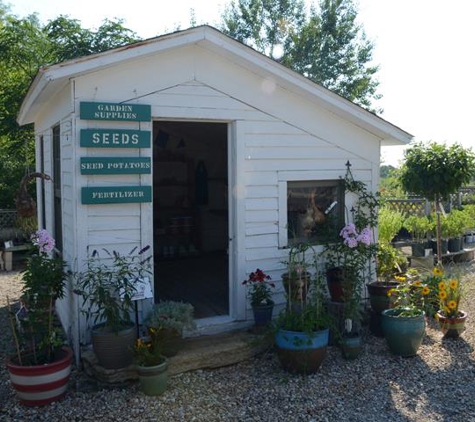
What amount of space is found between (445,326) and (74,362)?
4204mm

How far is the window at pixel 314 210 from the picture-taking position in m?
6.15

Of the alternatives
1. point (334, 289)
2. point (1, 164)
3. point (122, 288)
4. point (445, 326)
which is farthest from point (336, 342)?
point (1, 164)

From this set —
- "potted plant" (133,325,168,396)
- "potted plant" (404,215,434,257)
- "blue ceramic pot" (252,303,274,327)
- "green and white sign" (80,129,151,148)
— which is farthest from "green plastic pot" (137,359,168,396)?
"potted plant" (404,215,434,257)

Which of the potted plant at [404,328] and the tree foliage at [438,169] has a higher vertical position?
the tree foliage at [438,169]

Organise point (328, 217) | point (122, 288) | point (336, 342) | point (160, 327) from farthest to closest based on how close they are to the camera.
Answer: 1. point (328, 217)
2. point (336, 342)
3. point (122, 288)
4. point (160, 327)

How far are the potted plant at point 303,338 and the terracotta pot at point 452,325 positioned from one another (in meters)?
1.83

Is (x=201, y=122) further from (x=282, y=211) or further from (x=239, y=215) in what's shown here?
(x=282, y=211)

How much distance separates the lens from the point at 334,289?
5973 millimetres

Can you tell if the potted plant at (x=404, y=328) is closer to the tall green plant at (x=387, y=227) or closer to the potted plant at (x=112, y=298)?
the potted plant at (x=112, y=298)

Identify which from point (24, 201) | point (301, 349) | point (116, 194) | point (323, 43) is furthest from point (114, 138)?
point (323, 43)

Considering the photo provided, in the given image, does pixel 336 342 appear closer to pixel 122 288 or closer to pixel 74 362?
pixel 122 288

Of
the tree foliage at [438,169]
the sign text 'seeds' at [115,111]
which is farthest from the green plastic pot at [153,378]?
the tree foliage at [438,169]

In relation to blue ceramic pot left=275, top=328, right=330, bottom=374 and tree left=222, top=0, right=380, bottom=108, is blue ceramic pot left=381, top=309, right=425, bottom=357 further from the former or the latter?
tree left=222, top=0, right=380, bottom=108

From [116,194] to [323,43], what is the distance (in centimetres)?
2038
